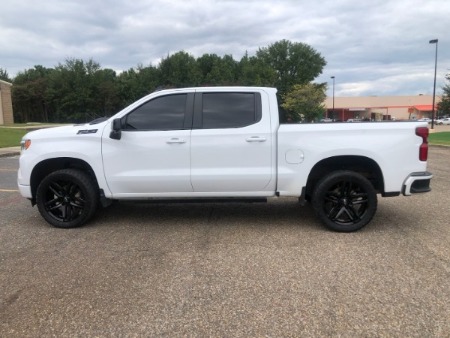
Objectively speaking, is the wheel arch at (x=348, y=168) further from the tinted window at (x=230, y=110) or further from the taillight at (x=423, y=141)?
the tinted window at (x=230, y=110)

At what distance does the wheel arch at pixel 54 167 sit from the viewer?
579cm

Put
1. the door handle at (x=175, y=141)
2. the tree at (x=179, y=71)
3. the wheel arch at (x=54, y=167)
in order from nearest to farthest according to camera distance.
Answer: the door handle at (x=175, y=141), the wheel arch at (x=54, y=167), the tree at (x=179, y=71)

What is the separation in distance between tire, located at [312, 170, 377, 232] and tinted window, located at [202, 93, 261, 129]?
1272mm

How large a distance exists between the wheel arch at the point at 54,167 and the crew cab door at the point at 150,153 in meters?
0.38

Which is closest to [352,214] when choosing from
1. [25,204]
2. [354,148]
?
[354,148]

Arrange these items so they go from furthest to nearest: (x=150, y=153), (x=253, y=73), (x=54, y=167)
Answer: (x=253, y=73) < (x=54, y=167) < (x=150, y=153)

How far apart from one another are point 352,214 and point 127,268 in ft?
9.63

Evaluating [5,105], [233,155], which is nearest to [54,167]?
[233,155]

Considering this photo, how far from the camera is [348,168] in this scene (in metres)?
5.75

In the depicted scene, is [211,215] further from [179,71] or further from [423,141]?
[179,71]

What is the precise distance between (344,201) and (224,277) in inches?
89.0

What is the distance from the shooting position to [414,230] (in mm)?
5586

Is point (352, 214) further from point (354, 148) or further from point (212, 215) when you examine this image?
point (212, 215)

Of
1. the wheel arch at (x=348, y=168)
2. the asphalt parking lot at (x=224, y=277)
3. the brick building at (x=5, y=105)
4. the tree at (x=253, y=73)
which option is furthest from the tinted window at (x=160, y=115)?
the tree at (x=253, y=73)
